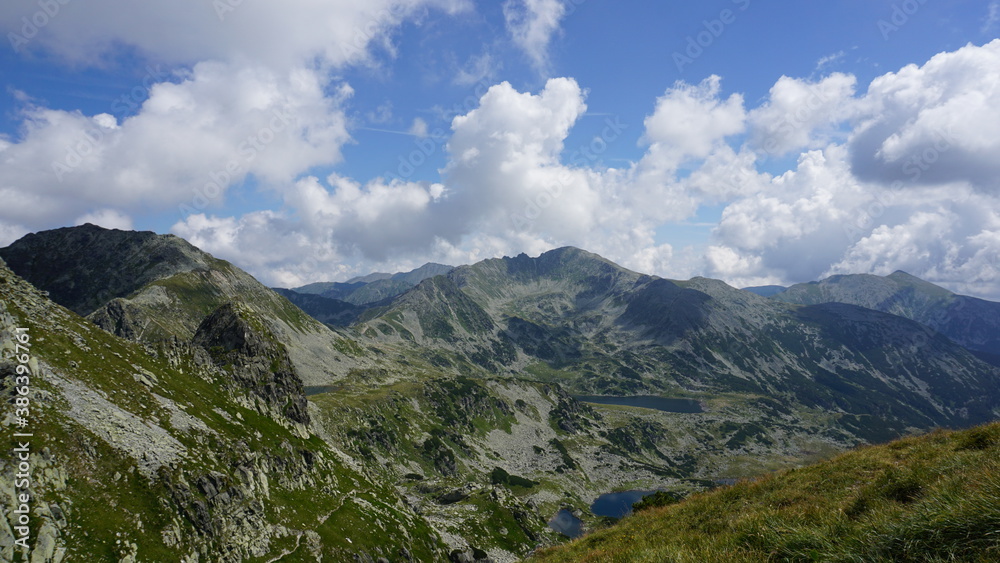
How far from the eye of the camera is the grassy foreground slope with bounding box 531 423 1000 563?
22.7 feet

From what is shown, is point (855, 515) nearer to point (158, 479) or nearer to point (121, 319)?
point (158, 479)

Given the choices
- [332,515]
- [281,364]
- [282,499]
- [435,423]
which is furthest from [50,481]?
[435,423]

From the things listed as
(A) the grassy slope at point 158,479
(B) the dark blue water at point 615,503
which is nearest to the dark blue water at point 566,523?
(B) the dark blue water at point 615,503

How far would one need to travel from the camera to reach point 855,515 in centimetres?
1155

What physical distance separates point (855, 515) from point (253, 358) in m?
102

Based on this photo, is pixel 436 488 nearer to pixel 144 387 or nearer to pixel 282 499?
pixel 282 499

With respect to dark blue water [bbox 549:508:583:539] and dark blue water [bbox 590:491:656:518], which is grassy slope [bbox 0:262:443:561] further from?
dark blue water [bbox 590:491:656:518]

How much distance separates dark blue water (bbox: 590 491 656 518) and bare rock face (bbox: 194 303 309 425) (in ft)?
412

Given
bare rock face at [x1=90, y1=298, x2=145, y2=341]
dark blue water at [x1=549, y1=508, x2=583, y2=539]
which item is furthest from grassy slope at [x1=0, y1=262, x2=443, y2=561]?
bare rock face at [x1=90, y1=298, x2=145, y2=341]

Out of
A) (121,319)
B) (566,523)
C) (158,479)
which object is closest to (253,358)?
(158,479)

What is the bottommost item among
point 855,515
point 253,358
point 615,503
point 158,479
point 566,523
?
point 615,503

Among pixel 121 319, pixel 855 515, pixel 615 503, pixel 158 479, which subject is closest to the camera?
pixel 855 515

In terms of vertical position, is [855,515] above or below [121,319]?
below

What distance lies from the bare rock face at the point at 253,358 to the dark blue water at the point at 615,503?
412 feet
